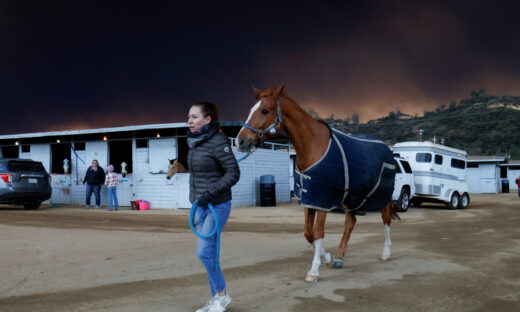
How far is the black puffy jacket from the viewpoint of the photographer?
387cm

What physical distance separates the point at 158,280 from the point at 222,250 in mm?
2345

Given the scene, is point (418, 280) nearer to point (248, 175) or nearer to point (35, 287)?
point (35, 287)

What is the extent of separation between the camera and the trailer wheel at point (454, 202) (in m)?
19.0

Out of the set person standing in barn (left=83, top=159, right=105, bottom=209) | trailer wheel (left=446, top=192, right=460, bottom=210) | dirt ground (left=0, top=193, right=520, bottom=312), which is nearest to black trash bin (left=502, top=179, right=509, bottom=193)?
trailer wheel (left=446, top=192, right=460, bottom=210)

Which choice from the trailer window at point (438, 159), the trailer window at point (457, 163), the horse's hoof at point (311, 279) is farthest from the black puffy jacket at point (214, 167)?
the trailer window at point (457, 163)

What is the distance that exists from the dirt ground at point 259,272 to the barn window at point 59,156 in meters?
14.8

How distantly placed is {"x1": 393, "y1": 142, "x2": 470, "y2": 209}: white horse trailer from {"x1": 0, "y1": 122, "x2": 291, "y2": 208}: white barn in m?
6.93

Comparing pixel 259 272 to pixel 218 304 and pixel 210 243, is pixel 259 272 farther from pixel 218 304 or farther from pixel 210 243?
pixel 210 243

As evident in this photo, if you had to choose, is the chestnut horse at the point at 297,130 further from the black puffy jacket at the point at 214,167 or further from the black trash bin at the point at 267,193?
the black trash bin at the point at 267,193

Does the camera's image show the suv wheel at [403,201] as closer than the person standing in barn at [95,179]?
Yes

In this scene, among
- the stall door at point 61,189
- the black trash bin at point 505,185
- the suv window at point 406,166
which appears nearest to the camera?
the suv window at point 406,166

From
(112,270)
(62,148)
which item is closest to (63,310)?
(112,270)

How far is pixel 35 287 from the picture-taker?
201 inches

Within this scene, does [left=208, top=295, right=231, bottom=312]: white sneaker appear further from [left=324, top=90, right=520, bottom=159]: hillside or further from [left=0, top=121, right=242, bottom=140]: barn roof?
[left=324, top=90, right=520, bottom=159]: hillside
